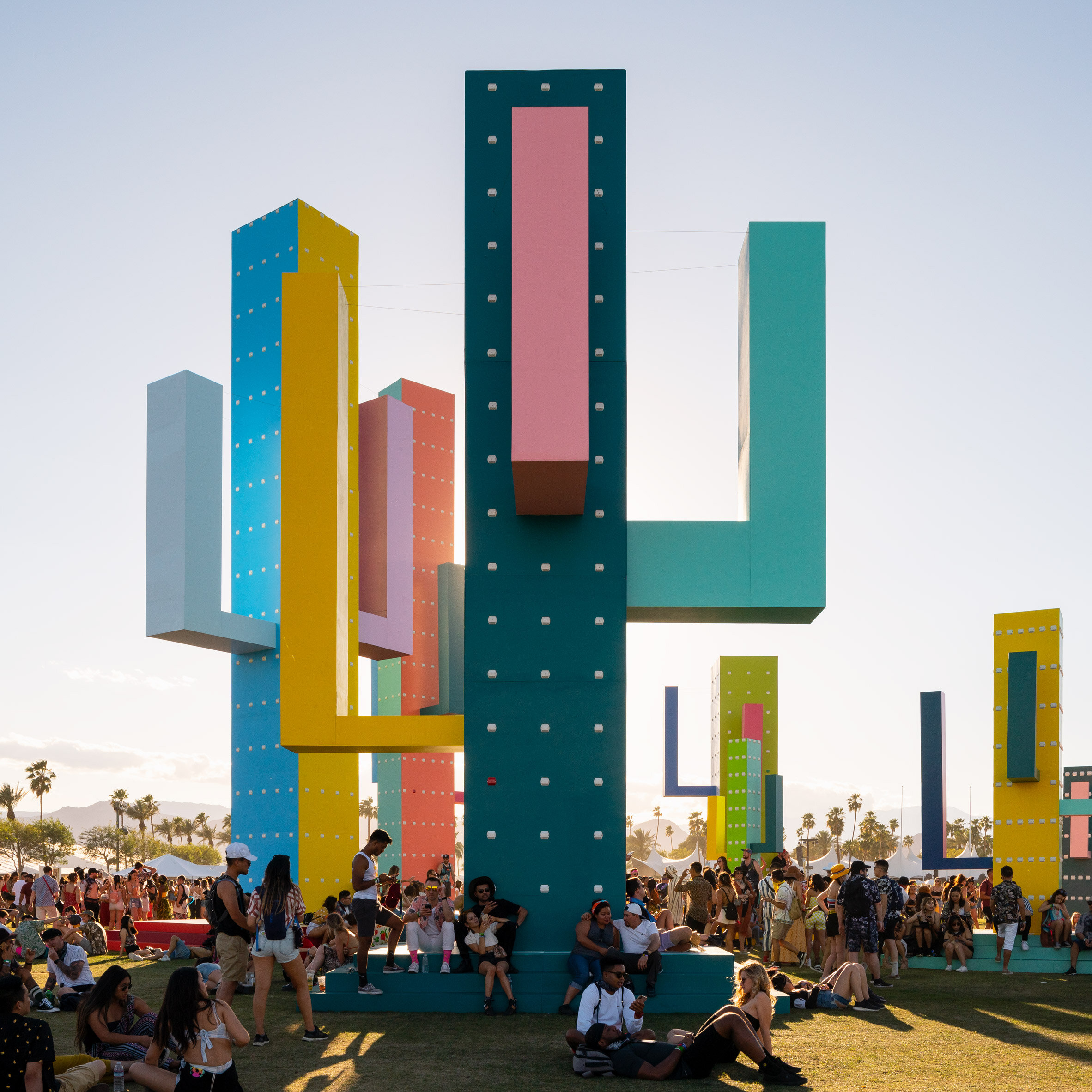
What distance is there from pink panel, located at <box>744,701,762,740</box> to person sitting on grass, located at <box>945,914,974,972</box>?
15.9 metres

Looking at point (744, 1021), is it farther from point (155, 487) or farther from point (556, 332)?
point (155, 487)

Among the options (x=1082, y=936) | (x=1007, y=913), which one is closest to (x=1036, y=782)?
(x=1082, y=936)

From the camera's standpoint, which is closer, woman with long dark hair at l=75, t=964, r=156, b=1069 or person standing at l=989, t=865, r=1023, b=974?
woman with long dark hair at l=75, t=964, r=156, b=1069

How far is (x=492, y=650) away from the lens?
12.0m

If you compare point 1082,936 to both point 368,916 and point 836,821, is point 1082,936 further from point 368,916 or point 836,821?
point 836,821

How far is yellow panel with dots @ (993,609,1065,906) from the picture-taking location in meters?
17.3

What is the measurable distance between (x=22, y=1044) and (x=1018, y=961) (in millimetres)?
13729

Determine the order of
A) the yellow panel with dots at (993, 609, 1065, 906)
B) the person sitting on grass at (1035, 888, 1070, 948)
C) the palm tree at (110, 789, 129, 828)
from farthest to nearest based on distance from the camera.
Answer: the palm tree at (110, 789, 129, 828) < the yellow panel with dots at (993, 609, 1065, 906) < the person sitting on grass at (1035, 888, 1070, 948)

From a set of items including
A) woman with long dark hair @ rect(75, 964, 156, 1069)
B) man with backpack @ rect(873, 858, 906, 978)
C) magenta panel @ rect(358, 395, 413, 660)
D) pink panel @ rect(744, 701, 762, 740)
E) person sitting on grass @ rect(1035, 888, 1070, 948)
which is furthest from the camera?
pink panel @ rect(744, 701, 762, 740)

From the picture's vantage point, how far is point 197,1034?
6633 mm

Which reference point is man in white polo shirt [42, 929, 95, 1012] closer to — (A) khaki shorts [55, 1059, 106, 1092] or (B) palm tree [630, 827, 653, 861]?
(A) khaki shorts [55, 1059, 106, 1092]

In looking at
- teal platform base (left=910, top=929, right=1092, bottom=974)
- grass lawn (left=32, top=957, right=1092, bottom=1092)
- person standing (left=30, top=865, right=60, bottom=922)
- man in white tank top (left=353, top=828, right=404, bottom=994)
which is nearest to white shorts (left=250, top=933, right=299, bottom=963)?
grass lawn (left=32, top=957, right=1092, bottom=1092)

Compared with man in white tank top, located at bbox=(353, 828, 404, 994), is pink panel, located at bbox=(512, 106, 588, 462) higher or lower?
higher

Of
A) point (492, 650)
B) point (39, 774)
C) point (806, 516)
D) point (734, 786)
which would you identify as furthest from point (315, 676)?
point (39, 774)
